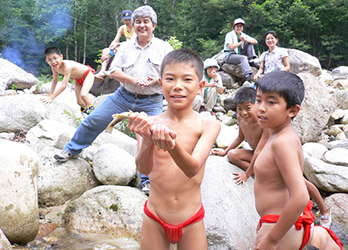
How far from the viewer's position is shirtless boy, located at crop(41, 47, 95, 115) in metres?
6.71

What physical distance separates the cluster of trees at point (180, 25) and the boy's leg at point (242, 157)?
18.1m

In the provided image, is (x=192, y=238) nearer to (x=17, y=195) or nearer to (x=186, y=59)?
(x=186, y=59)

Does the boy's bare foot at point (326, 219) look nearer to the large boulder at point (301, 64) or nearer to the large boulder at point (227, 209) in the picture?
the large boulder at point (227, 209)

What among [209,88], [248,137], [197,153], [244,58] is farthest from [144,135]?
[244,58]

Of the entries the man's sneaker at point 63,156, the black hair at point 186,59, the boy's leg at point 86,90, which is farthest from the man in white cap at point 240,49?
the black hair at point 186,59

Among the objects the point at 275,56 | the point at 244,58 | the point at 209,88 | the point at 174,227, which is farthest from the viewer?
the point at 244,58

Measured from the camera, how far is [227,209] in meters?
3.57

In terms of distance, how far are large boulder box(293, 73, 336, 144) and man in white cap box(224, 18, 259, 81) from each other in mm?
2469

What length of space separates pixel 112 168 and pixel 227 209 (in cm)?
193

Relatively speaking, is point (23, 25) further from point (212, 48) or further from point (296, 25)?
point (296, 25)

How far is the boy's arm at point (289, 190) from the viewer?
1.85 meters

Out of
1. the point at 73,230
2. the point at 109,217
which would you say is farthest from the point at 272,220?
the point at 73,230

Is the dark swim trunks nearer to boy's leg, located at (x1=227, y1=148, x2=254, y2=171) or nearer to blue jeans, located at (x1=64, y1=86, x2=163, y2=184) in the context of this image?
boy's leg, located at (x1=227, y1=148, x2=254, y2=171)

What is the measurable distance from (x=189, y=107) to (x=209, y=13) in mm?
23694
